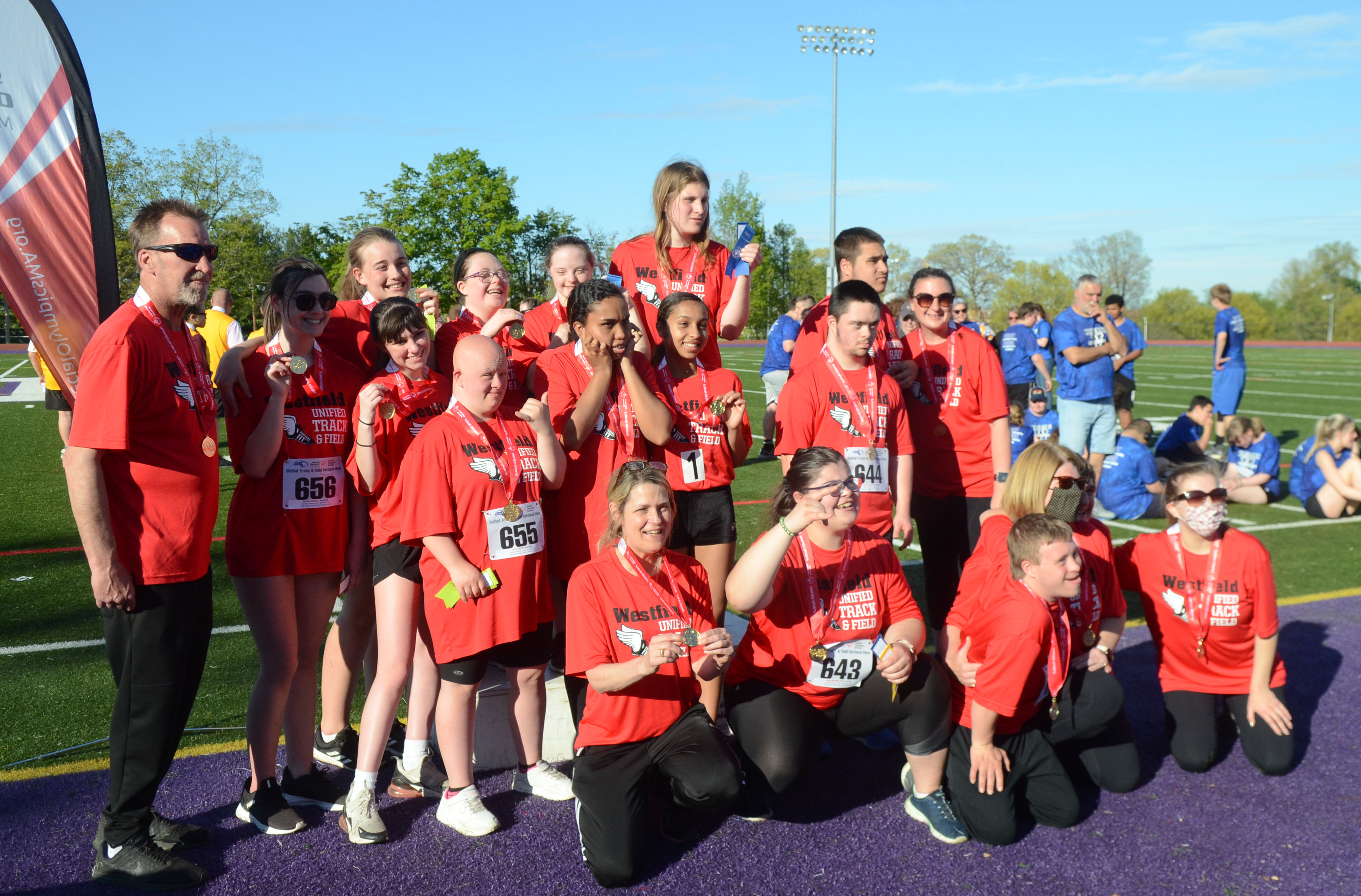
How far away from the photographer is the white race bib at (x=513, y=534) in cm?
342

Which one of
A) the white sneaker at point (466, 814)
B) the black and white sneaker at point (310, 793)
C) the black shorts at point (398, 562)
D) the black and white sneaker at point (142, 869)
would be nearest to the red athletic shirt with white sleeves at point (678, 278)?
the black shorts at point (398, 562)

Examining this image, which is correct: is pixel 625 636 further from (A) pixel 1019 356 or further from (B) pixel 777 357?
(A) pixel 1019 356

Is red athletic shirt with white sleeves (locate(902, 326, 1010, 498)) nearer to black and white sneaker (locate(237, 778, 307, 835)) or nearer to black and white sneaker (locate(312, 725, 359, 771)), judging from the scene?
black and white sneaker (locate(312, 725, 359, 771))

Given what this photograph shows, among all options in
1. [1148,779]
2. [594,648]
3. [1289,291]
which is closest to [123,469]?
[594,648]

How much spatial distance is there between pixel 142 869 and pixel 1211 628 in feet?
13.9

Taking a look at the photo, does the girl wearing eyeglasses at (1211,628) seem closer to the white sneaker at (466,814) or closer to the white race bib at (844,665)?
the white race bib at (844,665)

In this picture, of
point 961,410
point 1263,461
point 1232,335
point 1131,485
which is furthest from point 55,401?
point 1232,335

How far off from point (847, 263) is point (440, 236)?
118 feet

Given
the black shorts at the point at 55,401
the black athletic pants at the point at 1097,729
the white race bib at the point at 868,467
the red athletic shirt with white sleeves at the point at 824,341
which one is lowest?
the black athletic pants at the point at 1097,729

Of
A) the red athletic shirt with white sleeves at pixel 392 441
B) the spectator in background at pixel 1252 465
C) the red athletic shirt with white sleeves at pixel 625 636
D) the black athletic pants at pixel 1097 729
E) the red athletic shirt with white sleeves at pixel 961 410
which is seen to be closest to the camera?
the red athletic shirt with white sleeves at pixel 625 636

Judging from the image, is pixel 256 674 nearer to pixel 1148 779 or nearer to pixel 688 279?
pixel 688 279

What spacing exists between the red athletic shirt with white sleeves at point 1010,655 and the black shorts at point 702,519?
3.67 ft

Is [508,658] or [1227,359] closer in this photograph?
[508,658]

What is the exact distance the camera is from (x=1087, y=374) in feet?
31.1
